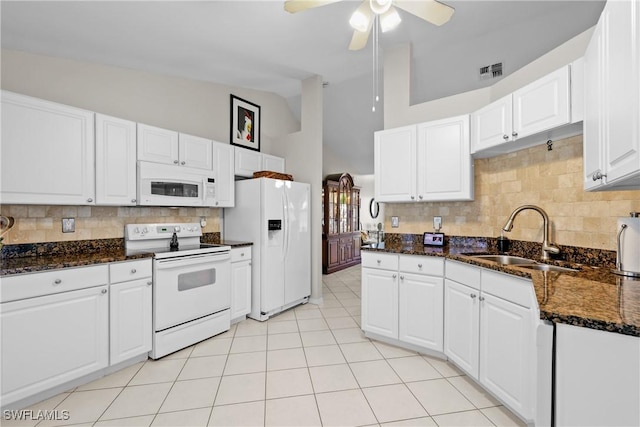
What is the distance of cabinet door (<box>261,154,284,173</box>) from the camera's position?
395 cm

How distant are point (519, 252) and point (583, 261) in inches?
19.5

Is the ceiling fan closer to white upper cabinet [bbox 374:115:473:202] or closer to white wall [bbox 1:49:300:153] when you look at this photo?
white upper cabinet [bbox 374:115:473:202]

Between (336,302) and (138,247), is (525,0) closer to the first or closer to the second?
(336,302)

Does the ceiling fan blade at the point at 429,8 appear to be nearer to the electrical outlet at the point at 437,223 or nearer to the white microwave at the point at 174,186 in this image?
the electrical outlet at the point at 437,223

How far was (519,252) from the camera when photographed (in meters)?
2.43

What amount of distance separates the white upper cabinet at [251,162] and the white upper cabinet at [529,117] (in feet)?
8.36

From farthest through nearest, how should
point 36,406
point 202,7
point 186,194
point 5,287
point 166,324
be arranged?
1. point 186,194
2. point 166,324
3. point 202,7
4. point 36,406
5. point 5,287

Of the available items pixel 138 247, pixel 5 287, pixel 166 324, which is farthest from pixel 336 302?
pixel 5 287

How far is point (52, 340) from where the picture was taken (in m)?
1.92

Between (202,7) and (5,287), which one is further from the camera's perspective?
(202,7)

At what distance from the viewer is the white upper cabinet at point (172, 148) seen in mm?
2728

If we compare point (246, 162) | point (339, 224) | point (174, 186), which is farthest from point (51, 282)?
point (339, 224)

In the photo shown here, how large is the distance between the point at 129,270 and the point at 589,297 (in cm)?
288

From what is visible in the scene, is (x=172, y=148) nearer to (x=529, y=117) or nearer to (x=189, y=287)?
(x=189, y=287)
